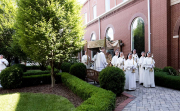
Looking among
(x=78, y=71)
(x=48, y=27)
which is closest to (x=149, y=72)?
(x=78, y=71)

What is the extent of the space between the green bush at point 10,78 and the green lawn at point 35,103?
1882 millimetres

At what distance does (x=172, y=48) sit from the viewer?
8688 millimetres

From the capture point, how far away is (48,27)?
6043 millimetres

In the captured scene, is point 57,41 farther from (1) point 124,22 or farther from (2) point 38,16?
(1) point 124,22

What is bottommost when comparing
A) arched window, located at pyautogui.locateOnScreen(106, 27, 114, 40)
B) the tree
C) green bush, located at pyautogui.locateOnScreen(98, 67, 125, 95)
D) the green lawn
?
the green lawn

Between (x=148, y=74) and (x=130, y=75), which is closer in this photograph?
(x=130, y=75)

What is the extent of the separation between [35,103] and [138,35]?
30.8 feet

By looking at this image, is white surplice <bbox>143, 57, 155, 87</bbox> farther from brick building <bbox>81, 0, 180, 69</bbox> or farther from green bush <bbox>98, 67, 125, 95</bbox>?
brick building <bbox>81, 0, 180, 69</bbox>

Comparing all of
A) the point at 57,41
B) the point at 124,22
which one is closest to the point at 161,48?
the point at 124,22

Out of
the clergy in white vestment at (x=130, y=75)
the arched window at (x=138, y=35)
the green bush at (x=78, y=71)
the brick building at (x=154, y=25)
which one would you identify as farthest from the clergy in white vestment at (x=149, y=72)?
the green bush at (x=78, y=71)

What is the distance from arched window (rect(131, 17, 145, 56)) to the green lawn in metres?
8.17

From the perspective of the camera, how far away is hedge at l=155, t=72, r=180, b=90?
20.6 ft

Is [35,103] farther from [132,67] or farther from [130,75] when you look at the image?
[132,67]

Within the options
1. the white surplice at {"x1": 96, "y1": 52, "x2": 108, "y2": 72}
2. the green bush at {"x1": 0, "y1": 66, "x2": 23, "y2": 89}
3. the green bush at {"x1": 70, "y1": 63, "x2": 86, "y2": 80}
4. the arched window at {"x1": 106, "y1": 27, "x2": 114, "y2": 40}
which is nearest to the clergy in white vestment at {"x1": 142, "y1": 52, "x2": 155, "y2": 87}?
the white surplice at {"x1": 96, "y1": 52, "x2": 108, "y2": 72}
